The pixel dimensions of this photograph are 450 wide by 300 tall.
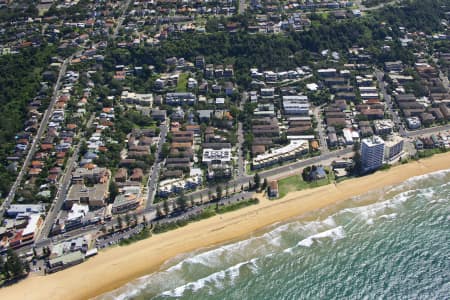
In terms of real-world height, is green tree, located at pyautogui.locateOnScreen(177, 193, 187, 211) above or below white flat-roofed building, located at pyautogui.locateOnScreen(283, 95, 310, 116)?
below

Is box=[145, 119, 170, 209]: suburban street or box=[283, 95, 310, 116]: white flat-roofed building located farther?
box=[283, 95, 310, 116]: white flat-roofed building

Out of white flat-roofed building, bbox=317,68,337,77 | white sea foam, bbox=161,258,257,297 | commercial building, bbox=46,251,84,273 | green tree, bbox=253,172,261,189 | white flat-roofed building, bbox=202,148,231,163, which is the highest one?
white flat-roofed building, bbox=317,68,337,77

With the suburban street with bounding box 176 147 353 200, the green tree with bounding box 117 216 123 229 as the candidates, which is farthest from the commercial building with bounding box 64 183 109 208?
the suburban street with bounding box 176 147 353 200

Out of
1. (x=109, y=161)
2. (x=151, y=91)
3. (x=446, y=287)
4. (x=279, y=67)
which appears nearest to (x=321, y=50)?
(x=279, y=67)

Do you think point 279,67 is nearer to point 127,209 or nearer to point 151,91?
point 151,91

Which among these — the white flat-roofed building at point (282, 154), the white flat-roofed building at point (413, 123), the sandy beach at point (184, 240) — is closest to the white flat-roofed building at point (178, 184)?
the sandy beach at point (184, 240)

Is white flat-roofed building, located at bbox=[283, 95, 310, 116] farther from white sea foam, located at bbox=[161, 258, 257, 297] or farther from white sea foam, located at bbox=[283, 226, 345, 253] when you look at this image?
white sea foam, located at bbox=[161, 258, 257, 297]

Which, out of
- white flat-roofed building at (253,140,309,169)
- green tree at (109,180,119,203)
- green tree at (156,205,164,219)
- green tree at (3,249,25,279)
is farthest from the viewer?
white flat-roofed building at (253,140,309,169)
